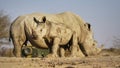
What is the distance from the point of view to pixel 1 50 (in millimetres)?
30484

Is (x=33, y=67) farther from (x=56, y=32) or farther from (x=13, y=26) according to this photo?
(x=13, y=26)

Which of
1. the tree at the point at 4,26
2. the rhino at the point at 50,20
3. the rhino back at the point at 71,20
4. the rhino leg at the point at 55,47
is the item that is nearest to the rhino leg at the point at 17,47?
the rhino at the point at 50,20

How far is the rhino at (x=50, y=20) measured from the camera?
14602 mm

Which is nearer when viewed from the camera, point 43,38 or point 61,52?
point 43,38

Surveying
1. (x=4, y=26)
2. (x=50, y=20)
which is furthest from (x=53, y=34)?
(x=4, y=26)

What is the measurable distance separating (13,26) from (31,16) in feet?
2.74

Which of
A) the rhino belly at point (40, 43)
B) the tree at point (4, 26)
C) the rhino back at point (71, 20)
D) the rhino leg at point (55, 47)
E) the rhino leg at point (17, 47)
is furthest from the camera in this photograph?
the tree at point (4, 26)

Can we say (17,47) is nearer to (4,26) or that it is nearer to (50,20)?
(50,20)

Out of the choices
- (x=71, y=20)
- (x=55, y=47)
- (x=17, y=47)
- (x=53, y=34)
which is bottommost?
(x=17, y=47)

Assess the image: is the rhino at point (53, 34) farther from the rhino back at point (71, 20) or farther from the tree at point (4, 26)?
the tree at point (4, 26)

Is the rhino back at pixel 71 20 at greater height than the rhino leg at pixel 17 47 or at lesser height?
greater

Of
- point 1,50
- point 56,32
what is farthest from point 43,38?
point 1,50

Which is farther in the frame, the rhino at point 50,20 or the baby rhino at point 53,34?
the rhino at point 50,20

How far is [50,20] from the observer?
48.3 ft
